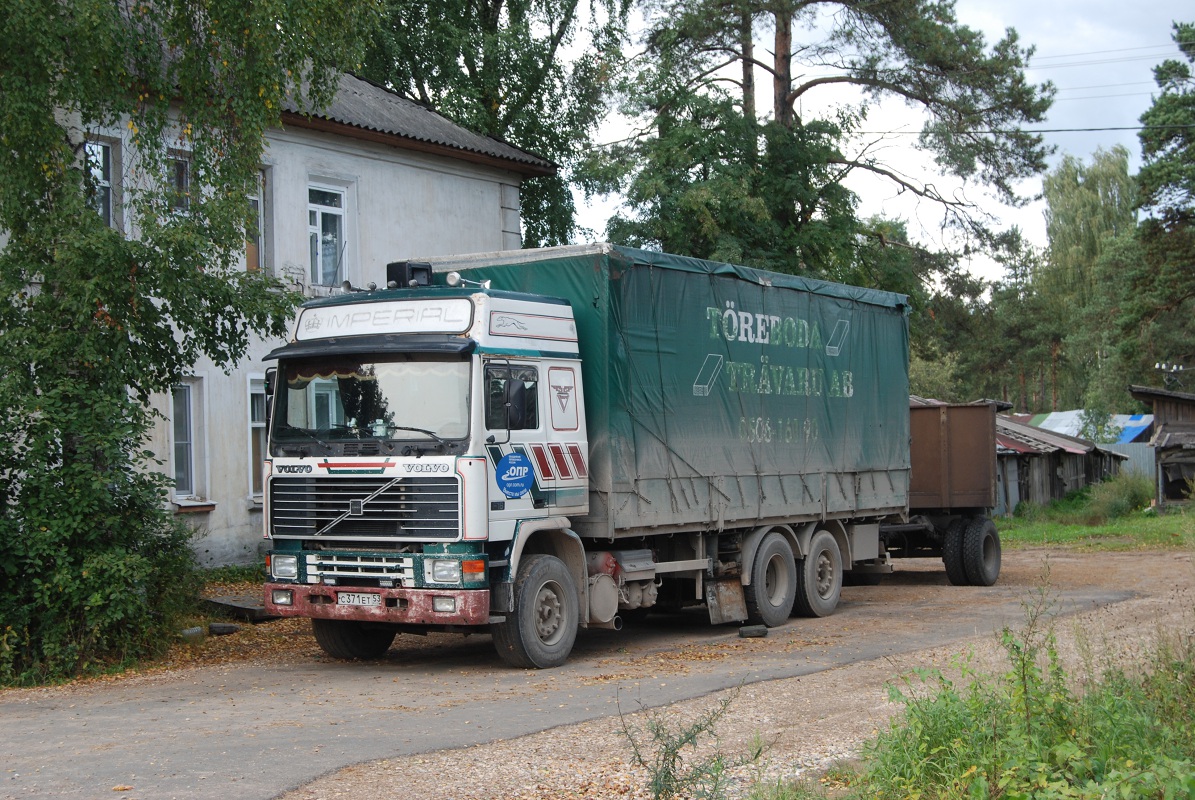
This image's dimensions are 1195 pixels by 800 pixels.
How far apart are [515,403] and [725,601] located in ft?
14.1

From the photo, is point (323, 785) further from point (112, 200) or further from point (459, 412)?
point (112, 200)

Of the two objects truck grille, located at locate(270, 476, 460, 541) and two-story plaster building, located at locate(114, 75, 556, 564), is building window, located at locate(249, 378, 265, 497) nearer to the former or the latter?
two-story plaster building, located at locate(114, 75, 556, 564)

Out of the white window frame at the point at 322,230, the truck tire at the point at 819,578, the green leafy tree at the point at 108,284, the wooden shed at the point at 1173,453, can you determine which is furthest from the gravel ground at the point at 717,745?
the wooden shed at the point at 1173,453

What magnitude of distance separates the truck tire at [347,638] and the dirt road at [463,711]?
219 millimetres

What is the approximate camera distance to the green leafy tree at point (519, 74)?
90.0 feet

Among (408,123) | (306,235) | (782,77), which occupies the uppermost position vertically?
(782,77)

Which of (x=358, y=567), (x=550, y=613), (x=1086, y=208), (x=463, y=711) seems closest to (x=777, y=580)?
(x=550, y=613)

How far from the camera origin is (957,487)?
18.6 metres

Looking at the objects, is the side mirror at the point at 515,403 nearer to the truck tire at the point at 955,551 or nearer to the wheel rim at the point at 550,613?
the wheel rim at the point at 550,613

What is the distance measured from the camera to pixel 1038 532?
3052cm

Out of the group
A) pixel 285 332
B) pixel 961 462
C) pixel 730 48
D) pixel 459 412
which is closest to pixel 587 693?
pixel 459 412

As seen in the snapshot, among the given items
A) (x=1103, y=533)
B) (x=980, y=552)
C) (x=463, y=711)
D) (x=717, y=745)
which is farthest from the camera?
(x=1103, y=533)

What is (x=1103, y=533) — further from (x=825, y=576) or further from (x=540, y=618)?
(x=540, y=618)

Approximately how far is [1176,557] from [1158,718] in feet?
59.8
